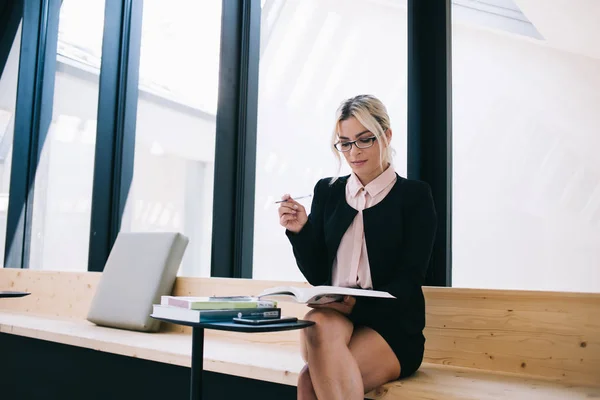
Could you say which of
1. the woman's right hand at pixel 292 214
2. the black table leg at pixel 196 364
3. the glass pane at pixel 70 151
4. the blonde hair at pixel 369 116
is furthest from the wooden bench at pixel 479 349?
the glass pane at pixel 70 151

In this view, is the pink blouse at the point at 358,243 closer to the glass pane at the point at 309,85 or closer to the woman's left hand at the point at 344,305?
the woman's left hand at the point at 344,305

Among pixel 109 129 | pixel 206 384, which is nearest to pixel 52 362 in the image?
pixel 206 384

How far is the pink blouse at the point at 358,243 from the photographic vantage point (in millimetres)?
1856

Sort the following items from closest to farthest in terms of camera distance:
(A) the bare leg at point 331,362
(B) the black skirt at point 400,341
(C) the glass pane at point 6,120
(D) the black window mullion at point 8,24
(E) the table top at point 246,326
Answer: (E) the table top at point 246,326 < (A) the bare leg at point 331,362 < (B) the black skirt at point 400,341 < (C) the glass pane at point 6,120 < (D) the black window mullion at point 8,24

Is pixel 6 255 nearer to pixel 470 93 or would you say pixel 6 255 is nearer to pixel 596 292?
pixel 470 93

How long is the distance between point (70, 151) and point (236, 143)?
1767 millimetres

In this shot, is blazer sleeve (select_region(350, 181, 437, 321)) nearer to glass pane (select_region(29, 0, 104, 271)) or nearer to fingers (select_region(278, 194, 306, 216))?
fingers (select_region(278, 194, 306, 216))

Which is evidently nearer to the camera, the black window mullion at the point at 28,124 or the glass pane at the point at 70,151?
the glass pane at the point at 70,151

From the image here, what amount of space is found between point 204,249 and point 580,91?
2.07 metres

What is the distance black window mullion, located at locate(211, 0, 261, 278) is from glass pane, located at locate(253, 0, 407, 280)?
50 millimetres

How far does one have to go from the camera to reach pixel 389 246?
1.81m

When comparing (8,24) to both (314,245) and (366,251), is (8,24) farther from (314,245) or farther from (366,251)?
(366,251)

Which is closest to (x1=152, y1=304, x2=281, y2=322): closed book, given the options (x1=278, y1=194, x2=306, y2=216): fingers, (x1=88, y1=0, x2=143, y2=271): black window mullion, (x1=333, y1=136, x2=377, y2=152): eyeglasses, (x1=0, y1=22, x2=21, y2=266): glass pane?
(x1=278, y1=194, x2=306, y2=216): fingers

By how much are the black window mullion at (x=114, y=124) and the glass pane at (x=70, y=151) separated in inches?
8.1
